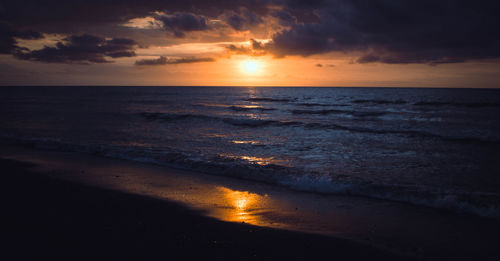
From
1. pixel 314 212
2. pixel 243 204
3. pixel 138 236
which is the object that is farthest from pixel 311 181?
pixel 138 236

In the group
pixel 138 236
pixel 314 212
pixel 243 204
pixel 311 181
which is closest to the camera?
pixel 138 236

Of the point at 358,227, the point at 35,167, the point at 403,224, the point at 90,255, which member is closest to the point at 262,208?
the point at 358,227

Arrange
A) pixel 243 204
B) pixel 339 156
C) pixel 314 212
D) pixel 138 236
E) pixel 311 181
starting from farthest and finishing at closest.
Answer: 1. pixel 339 156
2. pixel 311 181
3. pixel 243 204
4. pixel 314 212
5. pixel 138 236

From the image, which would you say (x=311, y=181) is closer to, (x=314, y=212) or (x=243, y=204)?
(x=314, y=212)

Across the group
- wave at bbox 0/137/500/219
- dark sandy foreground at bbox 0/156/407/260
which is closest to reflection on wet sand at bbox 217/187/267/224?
dark sandy foreground at bbox 0/156/407/260

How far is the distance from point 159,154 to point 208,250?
9017mm

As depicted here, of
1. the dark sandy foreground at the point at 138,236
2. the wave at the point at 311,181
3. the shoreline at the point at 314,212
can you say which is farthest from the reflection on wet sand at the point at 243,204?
the wave at the point at 311,181

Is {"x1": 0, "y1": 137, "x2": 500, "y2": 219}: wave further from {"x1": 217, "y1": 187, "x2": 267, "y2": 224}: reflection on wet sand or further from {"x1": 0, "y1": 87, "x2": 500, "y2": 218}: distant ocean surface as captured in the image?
{"x1": 217, "y1": 187, "x2": 267, "y2": 224}: reflection on wet sand

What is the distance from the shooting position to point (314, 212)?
21.7ft

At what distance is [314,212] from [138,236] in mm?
3745

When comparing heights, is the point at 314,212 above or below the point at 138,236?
below

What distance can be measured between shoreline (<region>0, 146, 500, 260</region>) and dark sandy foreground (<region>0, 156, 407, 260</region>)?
1.24 ft

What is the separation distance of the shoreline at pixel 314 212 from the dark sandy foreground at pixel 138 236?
38 centimetres

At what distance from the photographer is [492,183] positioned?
29.8 ft
